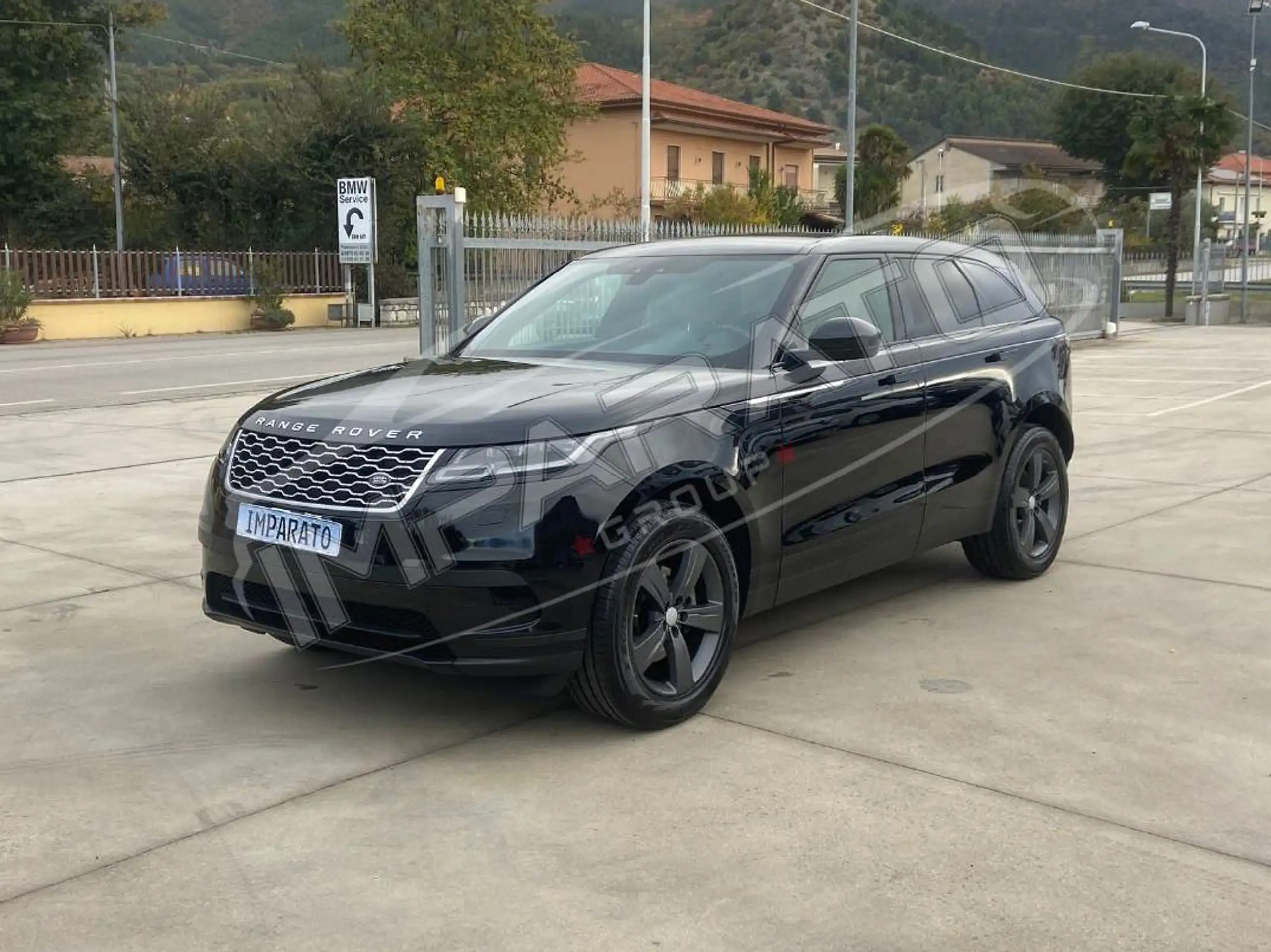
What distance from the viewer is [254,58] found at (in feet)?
266

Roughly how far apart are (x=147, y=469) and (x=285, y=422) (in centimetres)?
578

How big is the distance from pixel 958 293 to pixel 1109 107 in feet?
280

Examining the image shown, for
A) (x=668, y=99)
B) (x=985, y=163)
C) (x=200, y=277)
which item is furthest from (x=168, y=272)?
(x=985, y=163)

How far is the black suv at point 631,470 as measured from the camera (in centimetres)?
415

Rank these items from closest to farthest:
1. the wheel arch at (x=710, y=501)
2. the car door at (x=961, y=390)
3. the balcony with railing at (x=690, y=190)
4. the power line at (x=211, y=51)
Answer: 1. the wheel arch at (x=710, y=501)
2. the car door at (x=961, y=390)
3. the balcony with railing at (x=690, y=190)
4. the power line at (x=211, y=51)

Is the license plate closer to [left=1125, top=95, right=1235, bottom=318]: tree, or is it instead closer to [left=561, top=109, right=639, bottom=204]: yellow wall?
[left=1125, top=95, right=1235, bottom=318]: tree

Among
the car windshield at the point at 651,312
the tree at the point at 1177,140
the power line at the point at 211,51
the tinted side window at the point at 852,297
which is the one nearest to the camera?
the car windshield at the point at 651,312

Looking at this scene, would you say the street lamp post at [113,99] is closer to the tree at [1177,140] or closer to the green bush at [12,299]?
the green bush at [12,299]

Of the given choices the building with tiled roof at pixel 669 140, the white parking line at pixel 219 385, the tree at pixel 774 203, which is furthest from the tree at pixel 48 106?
the white parking line at pixel 219 385

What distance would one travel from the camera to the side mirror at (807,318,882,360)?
5.04 m

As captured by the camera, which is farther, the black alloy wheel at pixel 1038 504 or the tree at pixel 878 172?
the tree at pixel 878 172

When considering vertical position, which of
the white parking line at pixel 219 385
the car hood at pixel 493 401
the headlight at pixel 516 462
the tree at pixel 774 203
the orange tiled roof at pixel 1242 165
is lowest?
the white parking line at pixel 219 385

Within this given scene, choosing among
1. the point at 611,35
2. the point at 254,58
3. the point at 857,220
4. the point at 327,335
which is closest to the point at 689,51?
the point at 611,35

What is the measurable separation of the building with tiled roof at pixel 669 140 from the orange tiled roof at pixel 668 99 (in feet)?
0.17
